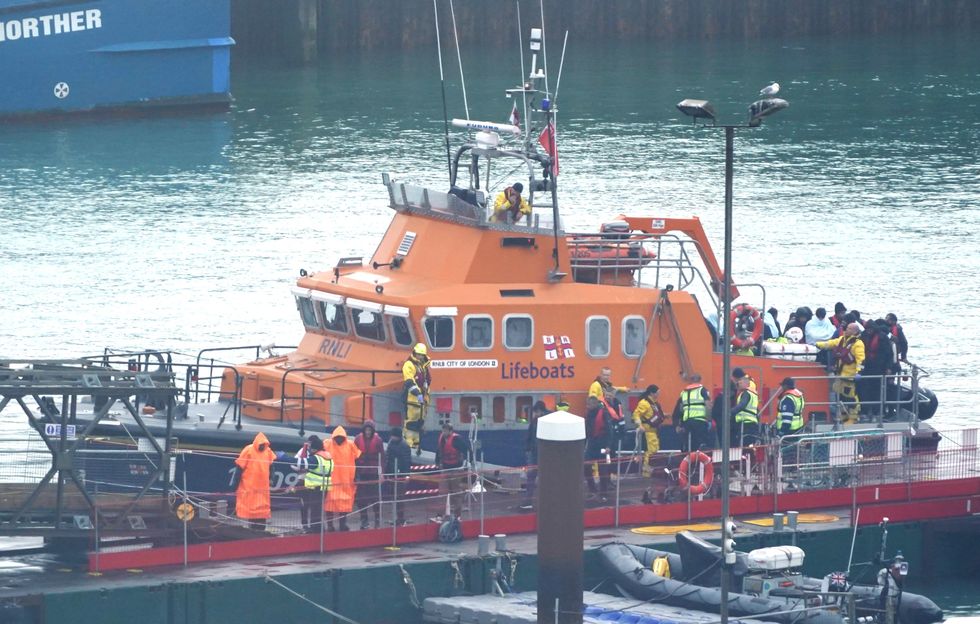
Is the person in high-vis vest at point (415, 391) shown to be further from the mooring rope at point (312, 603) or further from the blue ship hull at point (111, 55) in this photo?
Answer: the blue ship hull at point (111, 55)

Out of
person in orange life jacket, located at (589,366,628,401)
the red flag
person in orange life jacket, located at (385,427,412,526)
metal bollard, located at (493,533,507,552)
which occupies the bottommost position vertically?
metal bollard, located at (493,533,507,552)

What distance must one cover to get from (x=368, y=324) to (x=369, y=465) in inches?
99.1

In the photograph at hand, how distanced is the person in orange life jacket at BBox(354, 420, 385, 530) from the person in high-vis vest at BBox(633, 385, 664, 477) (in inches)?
120

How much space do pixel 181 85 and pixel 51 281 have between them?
20.0 metres

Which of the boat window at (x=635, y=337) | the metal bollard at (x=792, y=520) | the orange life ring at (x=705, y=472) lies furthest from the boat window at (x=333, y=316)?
the metal bollard at (x=792, y=520)

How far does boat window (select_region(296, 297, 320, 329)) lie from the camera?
22.0m

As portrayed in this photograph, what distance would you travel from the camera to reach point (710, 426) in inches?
818

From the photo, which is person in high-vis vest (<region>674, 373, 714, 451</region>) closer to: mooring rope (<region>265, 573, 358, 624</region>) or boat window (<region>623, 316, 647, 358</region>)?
boat window (<region>623, 316, 647, 358</region>)

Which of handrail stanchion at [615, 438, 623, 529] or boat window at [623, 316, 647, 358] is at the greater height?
boat window at [623, 316, 647, 358]

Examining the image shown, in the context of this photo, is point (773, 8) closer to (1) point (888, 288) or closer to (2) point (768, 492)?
(1) point (888, 288)

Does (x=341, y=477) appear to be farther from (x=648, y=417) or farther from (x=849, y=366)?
(x=849, y=366)

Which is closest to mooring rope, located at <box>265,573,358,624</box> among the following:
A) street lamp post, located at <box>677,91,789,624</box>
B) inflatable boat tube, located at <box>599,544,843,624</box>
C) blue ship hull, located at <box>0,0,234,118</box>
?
inflatable boat tube, located at <box>599,544,843,624</box>

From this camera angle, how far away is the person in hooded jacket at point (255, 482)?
1836 centimetres

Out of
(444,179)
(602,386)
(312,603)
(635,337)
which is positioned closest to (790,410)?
(635,337)
